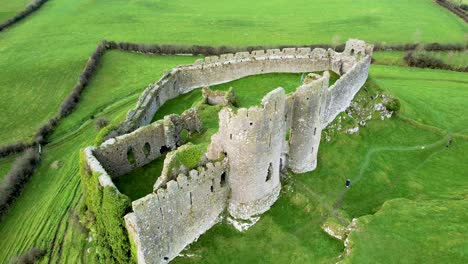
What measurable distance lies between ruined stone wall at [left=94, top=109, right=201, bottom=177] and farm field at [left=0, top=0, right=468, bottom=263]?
3.78 ft

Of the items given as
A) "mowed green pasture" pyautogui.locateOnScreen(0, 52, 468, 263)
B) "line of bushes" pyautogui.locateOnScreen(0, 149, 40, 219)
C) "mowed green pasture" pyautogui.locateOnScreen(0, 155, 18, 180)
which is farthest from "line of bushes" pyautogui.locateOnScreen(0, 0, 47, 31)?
"line of bushes" pyautogui.locateOnScreen(0, 149, 40, 219)

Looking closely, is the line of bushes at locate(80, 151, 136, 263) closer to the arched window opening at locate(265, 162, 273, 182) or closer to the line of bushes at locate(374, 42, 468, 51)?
the arched window opening at locate(265, 162, 273, 182)

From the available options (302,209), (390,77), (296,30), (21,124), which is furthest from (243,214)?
(296,30)

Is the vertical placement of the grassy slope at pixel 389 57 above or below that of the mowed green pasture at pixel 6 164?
above

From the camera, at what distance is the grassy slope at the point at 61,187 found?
127 feet

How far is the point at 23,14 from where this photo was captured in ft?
327

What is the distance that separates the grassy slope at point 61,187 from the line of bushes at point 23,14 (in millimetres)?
39841

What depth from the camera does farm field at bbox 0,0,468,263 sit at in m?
30.7

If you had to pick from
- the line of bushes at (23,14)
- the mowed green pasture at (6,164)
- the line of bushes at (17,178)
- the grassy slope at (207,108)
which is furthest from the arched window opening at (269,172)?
the line of bushes at (23,14)

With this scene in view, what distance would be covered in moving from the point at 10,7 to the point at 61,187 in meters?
78.9

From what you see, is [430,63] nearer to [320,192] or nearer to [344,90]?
[344,90]

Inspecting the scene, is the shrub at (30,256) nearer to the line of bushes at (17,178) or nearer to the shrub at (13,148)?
the line of bushes at (17,178)

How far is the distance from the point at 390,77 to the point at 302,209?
43.3 metres

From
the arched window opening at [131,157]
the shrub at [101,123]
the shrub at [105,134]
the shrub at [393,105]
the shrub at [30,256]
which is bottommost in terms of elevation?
the shrub at [30,256]
